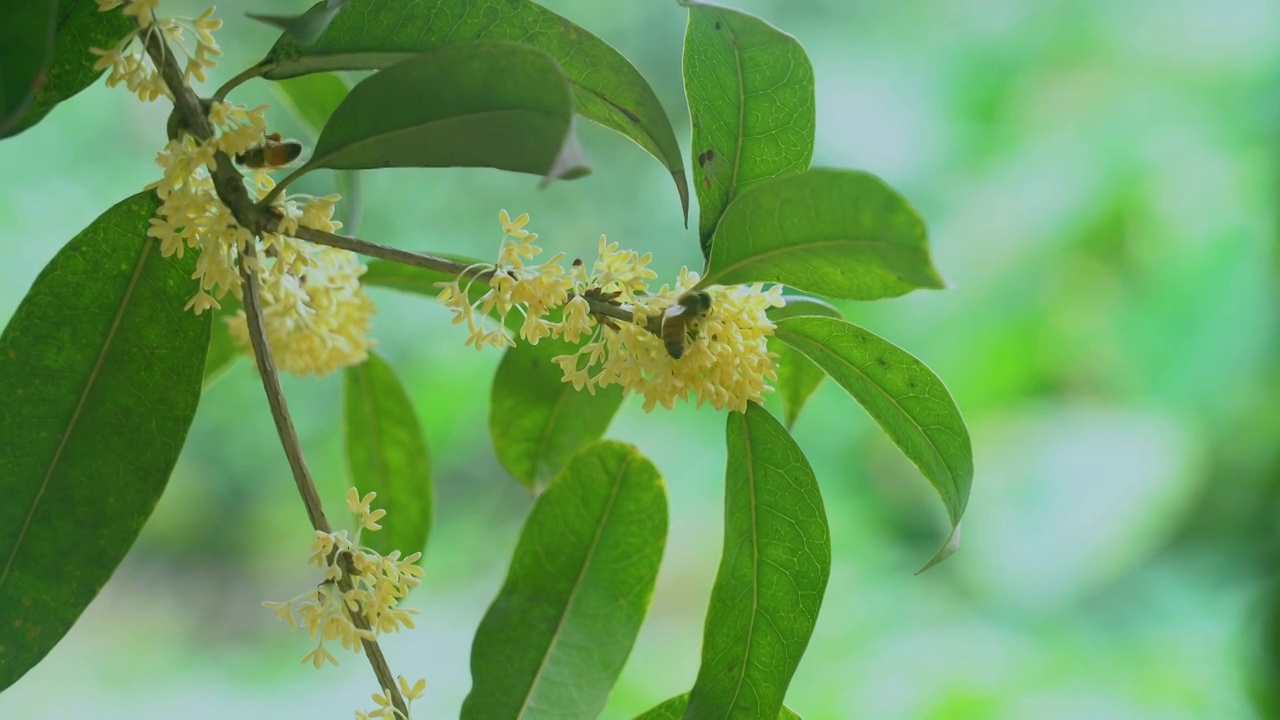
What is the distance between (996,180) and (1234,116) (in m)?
0.49

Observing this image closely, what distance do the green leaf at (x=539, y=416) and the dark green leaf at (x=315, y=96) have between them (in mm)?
252

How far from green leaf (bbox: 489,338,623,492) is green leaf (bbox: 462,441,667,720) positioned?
6 cm

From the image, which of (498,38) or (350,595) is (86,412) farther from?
(498,38)

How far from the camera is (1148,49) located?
211cm

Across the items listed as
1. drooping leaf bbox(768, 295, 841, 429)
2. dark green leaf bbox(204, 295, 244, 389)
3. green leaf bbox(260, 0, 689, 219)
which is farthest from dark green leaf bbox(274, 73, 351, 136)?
drooping leaf bbox(768, 295, 841, 429)

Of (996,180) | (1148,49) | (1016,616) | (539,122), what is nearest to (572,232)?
(996,180)

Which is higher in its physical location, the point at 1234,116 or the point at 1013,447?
the point at 1234,116

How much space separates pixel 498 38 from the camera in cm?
51

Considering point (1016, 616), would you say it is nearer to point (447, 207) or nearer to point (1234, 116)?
point (1234, 116)

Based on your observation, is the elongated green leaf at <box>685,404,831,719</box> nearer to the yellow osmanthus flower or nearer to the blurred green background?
the yellow osmanthus flower

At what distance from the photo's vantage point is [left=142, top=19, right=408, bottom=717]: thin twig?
453 millimetres

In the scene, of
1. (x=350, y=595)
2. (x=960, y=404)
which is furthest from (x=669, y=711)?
(x=960, y=404)

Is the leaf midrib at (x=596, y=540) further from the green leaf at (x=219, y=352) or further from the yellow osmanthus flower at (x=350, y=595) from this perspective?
the green leaf at (x=219, y=352)

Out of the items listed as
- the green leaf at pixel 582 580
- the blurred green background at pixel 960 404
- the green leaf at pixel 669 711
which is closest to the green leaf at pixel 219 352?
the green leaf at pixel 582 580
